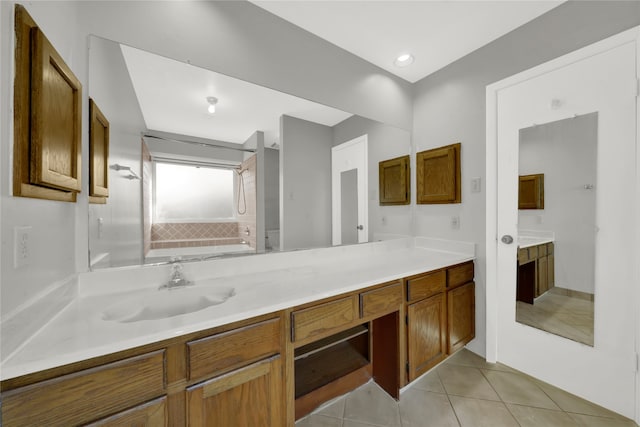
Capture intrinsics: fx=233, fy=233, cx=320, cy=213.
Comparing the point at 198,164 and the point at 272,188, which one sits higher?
the point at 198,164

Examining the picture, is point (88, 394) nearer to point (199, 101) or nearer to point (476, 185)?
point (199, 101)

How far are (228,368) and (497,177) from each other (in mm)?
2199

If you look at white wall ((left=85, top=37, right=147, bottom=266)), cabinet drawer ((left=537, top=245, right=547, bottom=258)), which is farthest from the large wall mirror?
cabinet drawer ((left=537, top=245, right=547, bottom=258))

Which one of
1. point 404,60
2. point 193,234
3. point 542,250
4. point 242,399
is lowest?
point 242,399

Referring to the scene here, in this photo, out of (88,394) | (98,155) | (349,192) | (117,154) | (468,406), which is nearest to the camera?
(88,394)

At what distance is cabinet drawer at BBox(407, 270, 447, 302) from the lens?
1534 millimetres

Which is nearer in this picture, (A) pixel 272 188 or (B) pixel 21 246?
(B) pixel 21 246

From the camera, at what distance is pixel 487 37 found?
1827 mm

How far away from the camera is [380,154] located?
87.4 inches

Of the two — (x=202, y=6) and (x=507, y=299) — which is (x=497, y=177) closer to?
(x=507, y=299)

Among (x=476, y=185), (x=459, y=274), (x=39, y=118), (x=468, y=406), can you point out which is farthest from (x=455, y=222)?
(x=39, y=118)


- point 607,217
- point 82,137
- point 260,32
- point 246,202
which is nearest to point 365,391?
point 246,202

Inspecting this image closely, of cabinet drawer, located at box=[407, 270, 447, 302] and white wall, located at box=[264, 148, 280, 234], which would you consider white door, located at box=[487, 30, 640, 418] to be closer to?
cabinet drawer, located at box=[407, 270, 447, 302]

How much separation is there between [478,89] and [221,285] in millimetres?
2433
